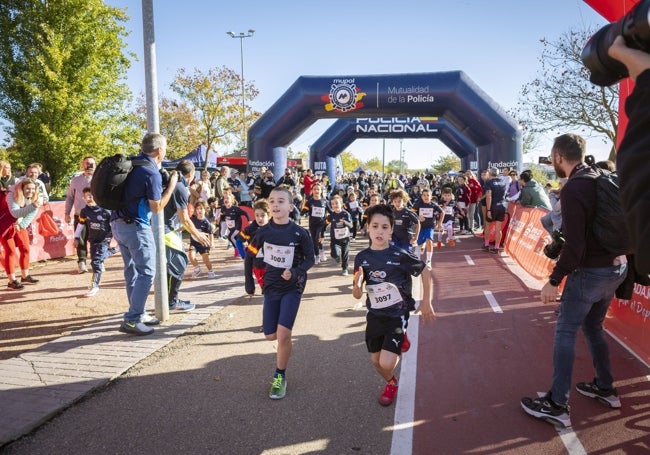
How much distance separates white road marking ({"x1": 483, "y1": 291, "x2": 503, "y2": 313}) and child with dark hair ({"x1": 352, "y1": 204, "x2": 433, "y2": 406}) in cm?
303

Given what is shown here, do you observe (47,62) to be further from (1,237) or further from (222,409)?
(222,409)

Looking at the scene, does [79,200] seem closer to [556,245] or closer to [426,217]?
[426,217]

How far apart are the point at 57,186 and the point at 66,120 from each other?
2761 millimetres

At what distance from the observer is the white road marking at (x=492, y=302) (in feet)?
20.6

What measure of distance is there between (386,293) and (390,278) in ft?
0.43

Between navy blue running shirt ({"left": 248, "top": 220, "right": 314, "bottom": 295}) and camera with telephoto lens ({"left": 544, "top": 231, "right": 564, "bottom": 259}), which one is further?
navy blue running shirt ({"left": 248, "top": 220, "right": 314, "bottom": 295})

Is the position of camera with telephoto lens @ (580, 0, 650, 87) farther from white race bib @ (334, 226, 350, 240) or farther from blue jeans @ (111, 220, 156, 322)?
Answer: white race bib @ (334, 226, 350, 240)

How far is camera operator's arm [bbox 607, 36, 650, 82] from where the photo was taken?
1.03 meters

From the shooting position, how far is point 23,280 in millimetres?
7965

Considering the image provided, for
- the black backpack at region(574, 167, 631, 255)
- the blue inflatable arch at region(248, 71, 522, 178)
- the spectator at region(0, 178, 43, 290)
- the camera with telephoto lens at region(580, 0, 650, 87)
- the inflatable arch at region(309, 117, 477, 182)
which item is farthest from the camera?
the inflatable arch at region(309, 117, 477, 182)

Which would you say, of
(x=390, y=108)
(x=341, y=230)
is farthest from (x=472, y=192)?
(x=341, y=230)

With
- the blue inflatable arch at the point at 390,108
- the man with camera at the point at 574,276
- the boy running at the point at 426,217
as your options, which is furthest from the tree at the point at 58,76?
the man with camera at the point at 574,276

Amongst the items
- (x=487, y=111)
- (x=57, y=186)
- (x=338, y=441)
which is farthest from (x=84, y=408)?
(x=57, y=186)

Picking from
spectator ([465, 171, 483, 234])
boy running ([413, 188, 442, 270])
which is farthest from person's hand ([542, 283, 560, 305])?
spectator ([465, 171, 483, 234])
